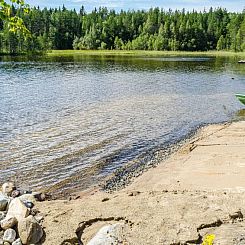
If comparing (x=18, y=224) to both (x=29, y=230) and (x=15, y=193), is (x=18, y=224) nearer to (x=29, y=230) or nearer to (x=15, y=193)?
(x=29, y=230)

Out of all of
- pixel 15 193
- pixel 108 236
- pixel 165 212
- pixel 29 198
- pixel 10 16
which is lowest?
Answer: pixel 15 193

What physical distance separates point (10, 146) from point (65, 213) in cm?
1046

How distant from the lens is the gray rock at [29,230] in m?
9.26

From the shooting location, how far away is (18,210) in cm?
1015

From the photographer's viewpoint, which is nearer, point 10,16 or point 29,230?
point 10,16

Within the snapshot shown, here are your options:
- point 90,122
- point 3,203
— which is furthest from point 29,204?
point 90,122

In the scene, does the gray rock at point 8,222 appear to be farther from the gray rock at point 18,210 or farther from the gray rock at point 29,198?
the gray rock at point 29,198

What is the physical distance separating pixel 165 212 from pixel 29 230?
3786mm

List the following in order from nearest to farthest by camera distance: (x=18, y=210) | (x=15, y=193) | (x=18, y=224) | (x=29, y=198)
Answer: (x=18, y=224)
(x=18, y=210)
(x=29, y=198)
(x=15, y=193)

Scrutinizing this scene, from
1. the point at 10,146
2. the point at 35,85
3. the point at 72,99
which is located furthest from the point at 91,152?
the point at 35,85

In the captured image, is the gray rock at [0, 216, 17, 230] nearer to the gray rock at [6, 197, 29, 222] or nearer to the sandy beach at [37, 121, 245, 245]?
the gray rock at [6, 197, 29, 222]

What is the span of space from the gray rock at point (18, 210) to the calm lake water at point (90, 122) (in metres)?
4.50

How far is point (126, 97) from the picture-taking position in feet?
127

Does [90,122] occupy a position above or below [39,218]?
below
